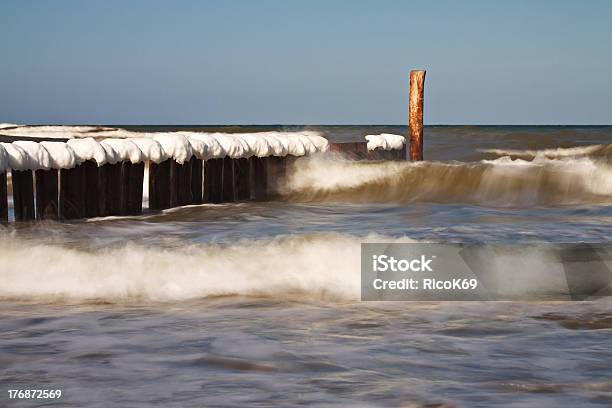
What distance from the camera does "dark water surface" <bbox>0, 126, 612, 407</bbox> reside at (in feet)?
12.2

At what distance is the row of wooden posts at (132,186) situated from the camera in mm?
9219

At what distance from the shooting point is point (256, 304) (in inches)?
227

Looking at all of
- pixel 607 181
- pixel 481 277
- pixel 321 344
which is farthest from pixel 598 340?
pixel 607 181

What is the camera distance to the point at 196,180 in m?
12.0

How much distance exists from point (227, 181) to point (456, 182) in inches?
147

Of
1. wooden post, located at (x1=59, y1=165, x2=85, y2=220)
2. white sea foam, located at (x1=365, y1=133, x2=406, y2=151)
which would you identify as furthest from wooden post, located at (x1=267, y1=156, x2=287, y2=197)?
wooden post, located at (x1=59, y1=165, x2=85, y2=220)

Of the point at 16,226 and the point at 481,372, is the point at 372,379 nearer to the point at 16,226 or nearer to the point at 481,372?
the point at 481,372

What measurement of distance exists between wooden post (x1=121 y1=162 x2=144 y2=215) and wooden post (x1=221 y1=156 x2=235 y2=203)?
6.25 feet

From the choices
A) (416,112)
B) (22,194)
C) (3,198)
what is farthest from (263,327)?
(416,112)

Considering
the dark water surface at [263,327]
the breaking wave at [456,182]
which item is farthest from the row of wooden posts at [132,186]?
the breaking wave at [456,182]

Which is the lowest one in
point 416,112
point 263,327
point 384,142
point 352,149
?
point 263,327

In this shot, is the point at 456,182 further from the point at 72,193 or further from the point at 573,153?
the point at 573,153

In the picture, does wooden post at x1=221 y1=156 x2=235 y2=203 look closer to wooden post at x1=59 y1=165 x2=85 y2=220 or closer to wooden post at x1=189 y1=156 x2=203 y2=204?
wooden post at x1=189 y1=156 x2=203 y2=204

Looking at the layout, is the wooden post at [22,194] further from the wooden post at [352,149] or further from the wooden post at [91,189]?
the wooden post at [352,149]
